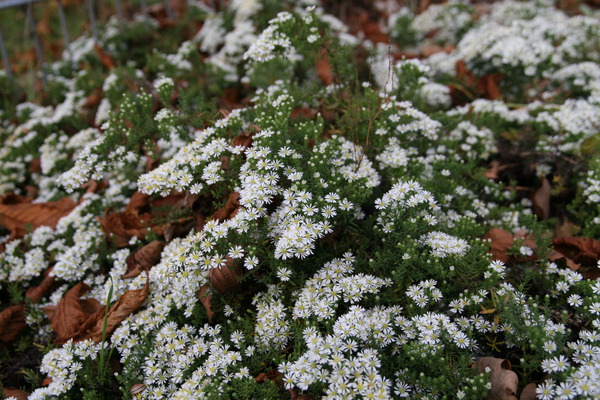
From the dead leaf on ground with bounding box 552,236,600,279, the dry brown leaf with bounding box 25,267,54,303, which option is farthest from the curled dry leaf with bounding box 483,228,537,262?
the dry brown leaf with bounding box 25,267,54,303

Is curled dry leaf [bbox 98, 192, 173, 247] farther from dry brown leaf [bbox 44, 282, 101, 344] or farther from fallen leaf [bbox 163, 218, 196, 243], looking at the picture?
dry brown leaf [bbox 44, 282, 101, 344]

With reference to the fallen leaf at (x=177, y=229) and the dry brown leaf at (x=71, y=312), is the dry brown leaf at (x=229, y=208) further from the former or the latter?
the dry brown leaf at (x=71, y=312)

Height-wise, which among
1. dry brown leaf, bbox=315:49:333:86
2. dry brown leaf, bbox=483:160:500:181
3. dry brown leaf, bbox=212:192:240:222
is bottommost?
dry brown leaf, bbox=483:160:500:181

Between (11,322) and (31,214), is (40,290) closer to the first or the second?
(11,322)

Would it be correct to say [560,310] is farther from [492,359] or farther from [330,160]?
[330,160]

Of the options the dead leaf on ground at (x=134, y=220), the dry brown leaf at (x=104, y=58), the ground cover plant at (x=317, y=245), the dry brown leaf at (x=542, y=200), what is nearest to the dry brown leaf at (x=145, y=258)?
the ground cover plant at (x=317, y=245)

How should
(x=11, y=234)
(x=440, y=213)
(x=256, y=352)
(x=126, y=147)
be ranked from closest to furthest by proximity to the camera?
(x=256, y=352) → (x=440, y=213) → (x=126, y=147) → (x=11, y=234)

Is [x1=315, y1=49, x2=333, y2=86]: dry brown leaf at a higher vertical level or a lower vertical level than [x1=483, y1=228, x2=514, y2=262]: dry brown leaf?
higher

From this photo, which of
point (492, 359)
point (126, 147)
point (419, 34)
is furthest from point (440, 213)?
point (419, 34)
